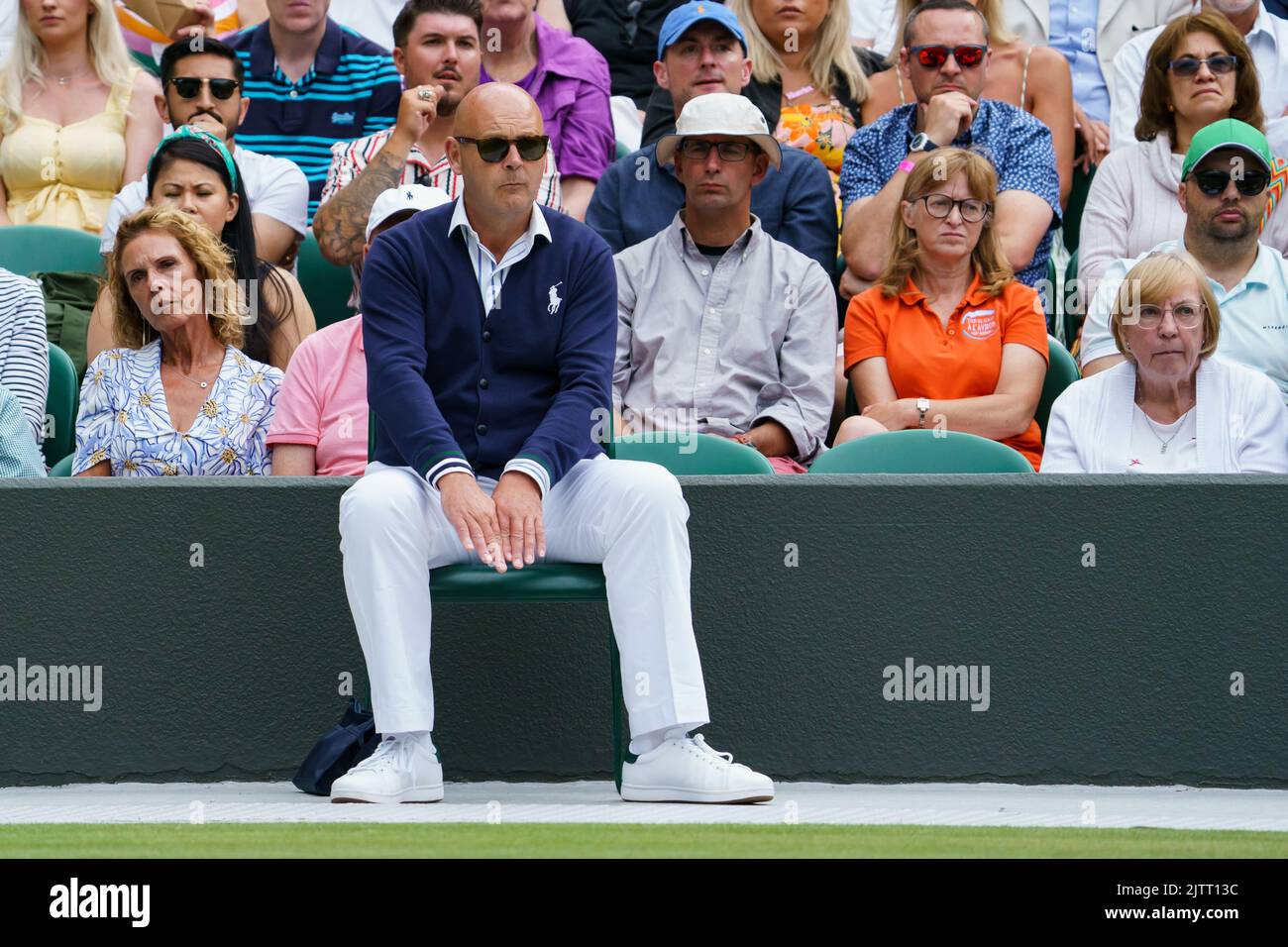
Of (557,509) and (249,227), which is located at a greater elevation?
(249,227)

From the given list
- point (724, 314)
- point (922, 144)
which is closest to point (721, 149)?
point (724, 314)

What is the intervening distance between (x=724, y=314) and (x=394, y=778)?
2378mm

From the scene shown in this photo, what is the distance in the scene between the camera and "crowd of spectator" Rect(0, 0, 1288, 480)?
5.39 metres

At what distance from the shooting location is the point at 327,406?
5.42 meters

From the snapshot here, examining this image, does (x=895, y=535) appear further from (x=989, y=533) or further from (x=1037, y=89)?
(x=1037, y=89)

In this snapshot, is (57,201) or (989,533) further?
(57,201)

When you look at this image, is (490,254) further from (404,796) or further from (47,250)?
(47,250)

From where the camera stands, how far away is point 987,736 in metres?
4.72

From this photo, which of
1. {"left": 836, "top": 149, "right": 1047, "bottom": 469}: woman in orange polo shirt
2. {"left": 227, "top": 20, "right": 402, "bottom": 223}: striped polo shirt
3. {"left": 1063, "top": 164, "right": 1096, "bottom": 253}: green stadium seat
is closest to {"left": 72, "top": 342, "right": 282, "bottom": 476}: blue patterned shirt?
{"left": 836, "top": 149, "right": 1047, "bottom": 469}: woman in orange polo shirt

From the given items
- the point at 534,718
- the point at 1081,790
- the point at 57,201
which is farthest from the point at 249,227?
the point at 1081,790

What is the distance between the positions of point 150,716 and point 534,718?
970mm

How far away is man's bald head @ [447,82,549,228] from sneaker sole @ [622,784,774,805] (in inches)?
57.5

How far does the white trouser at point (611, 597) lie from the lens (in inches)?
161

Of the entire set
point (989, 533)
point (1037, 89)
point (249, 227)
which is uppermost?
point (1037, 89)
